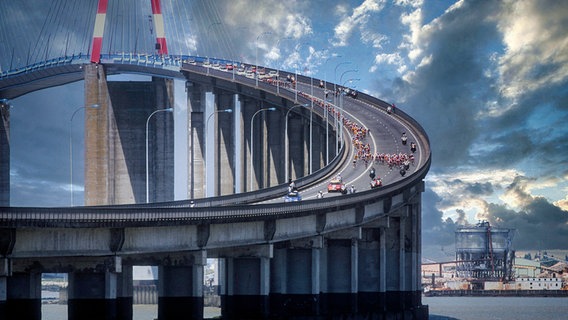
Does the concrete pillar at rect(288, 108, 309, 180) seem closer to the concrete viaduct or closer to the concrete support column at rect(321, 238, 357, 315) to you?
the concrete viaduct

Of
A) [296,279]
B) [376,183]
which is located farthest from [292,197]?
[376,183]

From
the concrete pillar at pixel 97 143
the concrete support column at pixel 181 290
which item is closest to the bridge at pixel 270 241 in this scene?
the concrete support column at pixel 181 290

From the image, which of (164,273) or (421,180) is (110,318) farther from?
(421,180)

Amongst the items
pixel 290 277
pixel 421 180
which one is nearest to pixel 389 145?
Result: pixel 421 180

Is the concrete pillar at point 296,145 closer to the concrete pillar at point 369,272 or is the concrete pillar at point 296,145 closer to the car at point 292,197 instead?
the concrete pillar at point 369,272

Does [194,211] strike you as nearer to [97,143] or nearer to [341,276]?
[341,276]

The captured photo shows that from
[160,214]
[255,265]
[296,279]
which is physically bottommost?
[296,279]

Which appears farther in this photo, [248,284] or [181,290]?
[248,284]
